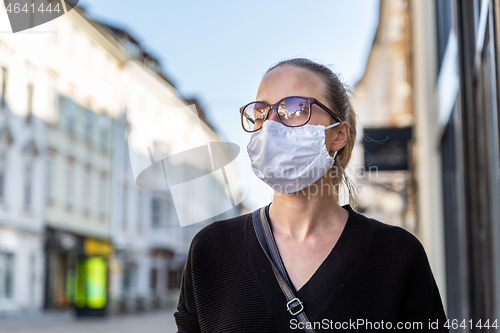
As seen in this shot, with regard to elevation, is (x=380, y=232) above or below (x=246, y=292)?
above

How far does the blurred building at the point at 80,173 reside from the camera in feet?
76.0

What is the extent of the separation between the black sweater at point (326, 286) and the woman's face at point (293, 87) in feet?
1.17

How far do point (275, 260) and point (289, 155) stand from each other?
0.42m

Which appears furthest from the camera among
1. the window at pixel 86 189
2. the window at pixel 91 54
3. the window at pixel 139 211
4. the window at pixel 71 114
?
the window at pixel 139 211

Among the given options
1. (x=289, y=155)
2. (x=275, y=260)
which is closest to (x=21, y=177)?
(x=289, y=155)

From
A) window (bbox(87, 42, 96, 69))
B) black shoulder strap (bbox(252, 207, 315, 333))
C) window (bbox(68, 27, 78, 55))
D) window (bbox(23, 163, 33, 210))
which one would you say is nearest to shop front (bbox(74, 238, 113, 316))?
window (bbox(23, 163, 33, 210))

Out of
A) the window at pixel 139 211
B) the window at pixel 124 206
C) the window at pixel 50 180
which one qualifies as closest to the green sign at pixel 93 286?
the window at pixel 50 180

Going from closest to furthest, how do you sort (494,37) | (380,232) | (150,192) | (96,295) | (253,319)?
(253,319), (380,232), (494,37), (96,295), (150,192)

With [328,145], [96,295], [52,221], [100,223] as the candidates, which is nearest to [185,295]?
[328,145]

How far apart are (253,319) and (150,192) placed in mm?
37004

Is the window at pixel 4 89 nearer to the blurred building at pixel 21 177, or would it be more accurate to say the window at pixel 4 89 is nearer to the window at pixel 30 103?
the blurred building at pixel 21 177

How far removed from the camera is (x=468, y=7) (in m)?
5.11

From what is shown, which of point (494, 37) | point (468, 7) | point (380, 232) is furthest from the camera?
point (468, 7)

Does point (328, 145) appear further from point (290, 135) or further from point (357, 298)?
point (357, 298)
